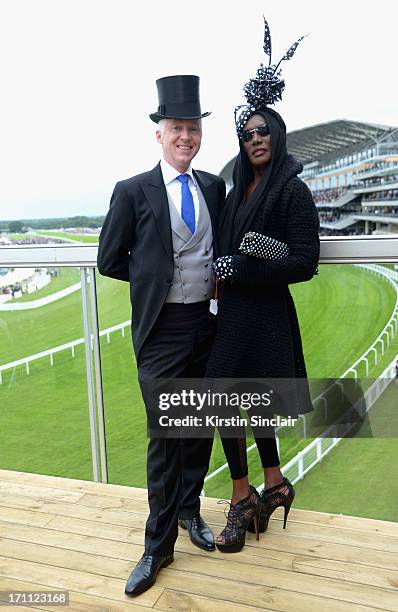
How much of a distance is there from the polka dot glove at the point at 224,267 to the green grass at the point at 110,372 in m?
0.35

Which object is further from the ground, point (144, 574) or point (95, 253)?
point (95, 253)

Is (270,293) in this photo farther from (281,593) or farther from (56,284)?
(56,284)

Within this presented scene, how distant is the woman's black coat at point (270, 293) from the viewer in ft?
5.80

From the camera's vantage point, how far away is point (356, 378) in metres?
2.17

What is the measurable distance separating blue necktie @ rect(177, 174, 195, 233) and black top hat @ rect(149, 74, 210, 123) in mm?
207

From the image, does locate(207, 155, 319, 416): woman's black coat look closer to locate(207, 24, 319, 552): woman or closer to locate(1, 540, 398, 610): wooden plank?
locate(207, 24, 319, 552): woman

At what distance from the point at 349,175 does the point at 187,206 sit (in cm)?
266

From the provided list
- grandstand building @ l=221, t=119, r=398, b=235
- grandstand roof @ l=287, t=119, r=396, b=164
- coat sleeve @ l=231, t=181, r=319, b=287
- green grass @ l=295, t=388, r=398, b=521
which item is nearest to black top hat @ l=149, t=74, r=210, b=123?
grandstand building @ l=221, t=119, r=398, b=235

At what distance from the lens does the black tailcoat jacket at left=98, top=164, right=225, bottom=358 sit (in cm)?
180

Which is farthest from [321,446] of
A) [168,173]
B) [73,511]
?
[168,173]

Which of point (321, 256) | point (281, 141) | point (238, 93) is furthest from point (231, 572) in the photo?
point (238, 93)

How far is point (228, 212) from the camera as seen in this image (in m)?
1.90

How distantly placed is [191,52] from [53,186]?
1.61 meters

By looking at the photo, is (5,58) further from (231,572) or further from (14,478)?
(231,572)
